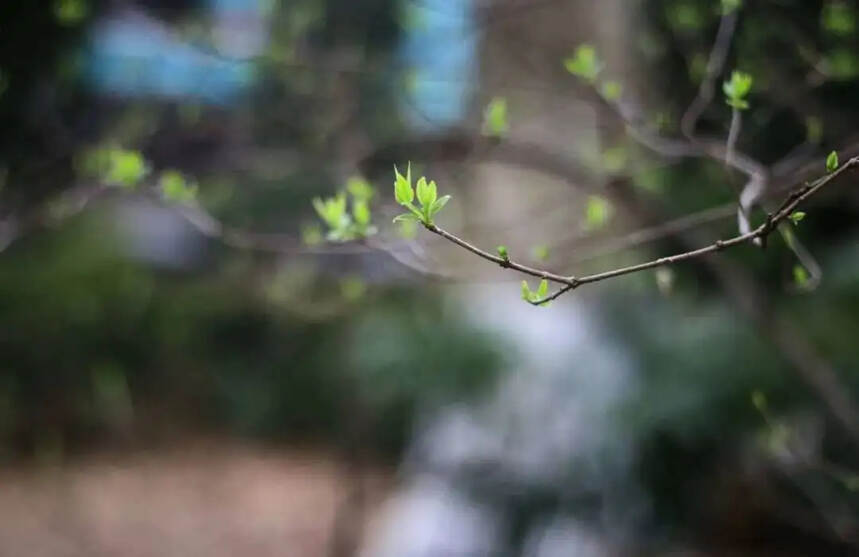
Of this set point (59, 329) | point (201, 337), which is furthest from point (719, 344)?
point (59, 329)

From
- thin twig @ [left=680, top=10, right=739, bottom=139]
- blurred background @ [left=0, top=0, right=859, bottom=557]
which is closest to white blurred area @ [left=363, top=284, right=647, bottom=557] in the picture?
blurred background @ [left=0, top=0, right=859, bottom=557]

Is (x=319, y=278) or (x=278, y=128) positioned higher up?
(x=278, y=128)

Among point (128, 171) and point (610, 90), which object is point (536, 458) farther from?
point (128, 171)

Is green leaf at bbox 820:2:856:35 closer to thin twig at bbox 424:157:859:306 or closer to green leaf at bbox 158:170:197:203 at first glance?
thin twig at bbox 424:157:859:306

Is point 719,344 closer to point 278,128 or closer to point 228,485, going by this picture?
point 278,128

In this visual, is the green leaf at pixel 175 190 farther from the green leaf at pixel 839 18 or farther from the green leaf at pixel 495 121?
the green leaf at pixel 839 18

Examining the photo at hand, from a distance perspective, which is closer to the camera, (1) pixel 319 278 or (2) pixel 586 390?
(2) pixel 586 390

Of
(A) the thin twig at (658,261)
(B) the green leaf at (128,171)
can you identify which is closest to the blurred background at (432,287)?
(B) the green leaf at (128,171)
